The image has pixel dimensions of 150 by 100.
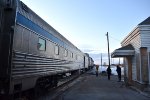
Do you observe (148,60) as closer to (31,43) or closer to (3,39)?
(31,43)

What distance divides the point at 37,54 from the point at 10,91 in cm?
297

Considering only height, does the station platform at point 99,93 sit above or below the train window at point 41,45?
below

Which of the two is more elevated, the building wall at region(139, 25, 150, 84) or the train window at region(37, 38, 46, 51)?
the building wall at region(139, 25, 150, 84)

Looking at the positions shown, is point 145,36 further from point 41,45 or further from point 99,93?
point 41,45

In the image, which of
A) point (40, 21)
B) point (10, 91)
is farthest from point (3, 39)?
point (40, 21)

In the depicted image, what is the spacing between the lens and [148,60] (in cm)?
1755

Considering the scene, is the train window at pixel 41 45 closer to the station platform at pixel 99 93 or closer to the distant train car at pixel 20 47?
the distant train car at pixel 20 47

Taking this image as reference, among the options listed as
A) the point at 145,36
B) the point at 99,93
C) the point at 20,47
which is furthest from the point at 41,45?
the point at 145,36

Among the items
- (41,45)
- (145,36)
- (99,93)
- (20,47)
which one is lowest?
(99,93)

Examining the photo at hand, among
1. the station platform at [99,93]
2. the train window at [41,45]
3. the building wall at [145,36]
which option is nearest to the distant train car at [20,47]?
the train window at [41,45]

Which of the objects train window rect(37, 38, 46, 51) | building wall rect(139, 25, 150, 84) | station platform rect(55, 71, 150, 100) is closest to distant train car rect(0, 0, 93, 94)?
train window rect(37, 38, 46, 51)

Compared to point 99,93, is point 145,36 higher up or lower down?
higher up

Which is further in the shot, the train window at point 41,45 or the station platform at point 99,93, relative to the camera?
the station platform at point 99,93

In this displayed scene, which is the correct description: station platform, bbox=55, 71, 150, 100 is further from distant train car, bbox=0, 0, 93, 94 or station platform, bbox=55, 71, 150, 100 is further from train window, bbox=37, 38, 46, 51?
distant train car, bbox=0, 0, 93, 94
